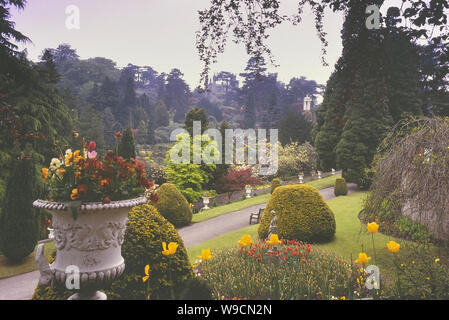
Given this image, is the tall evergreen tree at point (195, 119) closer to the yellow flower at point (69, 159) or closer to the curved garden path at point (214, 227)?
the curved garden path at point (214, 227)

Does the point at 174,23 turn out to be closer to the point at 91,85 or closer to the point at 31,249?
the point at 31,249

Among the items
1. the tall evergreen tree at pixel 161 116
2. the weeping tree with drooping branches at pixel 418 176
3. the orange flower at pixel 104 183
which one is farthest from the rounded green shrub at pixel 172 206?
the tall evergreen tree at pixel 161 116

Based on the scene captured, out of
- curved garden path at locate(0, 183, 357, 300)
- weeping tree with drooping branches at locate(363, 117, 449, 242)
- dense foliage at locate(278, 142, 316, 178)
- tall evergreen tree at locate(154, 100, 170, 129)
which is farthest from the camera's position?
tall evergreen tree at locate(154, 100, 170, 129)

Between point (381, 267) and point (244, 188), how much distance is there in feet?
58.2

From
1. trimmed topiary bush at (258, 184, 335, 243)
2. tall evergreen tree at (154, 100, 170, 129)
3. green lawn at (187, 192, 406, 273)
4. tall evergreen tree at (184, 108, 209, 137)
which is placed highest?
tall evergreen tree at (154, 100, 170, 129)

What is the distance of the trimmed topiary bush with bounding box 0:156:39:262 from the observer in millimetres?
10352

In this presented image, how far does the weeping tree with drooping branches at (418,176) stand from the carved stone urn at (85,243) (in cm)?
601

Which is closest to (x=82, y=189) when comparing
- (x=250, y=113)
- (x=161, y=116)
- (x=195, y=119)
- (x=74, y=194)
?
(x=74, y=194)

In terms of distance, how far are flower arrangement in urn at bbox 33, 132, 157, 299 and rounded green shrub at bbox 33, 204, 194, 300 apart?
3.55 feet

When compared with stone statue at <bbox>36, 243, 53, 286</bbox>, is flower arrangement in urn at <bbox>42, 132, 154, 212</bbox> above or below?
above

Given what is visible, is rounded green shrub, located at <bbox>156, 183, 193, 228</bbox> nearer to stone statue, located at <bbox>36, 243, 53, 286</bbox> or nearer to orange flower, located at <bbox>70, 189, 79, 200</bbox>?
stone statue, located at <bbox>36, 243, 53, 286</bbox>

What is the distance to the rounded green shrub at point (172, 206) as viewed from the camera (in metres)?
15.3

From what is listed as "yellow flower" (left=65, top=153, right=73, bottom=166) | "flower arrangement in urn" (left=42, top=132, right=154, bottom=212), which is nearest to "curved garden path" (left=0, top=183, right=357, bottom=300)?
"flower arrangement in urn" (left=42, top=132, right=154, bottom=212)

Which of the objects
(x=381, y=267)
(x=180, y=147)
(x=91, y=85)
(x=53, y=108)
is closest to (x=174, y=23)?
Result: (x=381, y=267)
